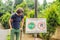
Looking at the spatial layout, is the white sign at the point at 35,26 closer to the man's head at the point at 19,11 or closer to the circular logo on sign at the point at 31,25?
the circular logo on sign at the point at 31,25

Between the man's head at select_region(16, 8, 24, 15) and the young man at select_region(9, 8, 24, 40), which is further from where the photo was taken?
the young man at select_region(9, 8, 24, 40)

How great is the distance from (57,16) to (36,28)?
2649mm

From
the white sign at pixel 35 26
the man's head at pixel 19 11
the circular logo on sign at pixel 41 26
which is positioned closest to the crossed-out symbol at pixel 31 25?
the white sign at pixel 35 26

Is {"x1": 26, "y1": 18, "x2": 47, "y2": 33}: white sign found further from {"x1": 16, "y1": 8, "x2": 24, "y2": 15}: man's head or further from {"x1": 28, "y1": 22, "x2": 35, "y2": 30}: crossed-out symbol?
{"x1": 16, "y1": 8, "x2": 24, "y2": 15}: man's head

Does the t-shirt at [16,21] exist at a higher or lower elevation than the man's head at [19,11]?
lower

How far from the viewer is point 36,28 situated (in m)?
5.44

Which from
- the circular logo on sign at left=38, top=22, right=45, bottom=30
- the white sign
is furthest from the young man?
the circular logo on sign at left=38, top=22, right=45, bottom=30

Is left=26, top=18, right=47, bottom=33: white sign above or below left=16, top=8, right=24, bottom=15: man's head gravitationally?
below

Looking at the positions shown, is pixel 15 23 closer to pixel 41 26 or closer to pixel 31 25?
pixel 31 25

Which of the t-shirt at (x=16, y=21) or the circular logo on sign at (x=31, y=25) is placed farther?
the t-shirt at (x=16, y=21)

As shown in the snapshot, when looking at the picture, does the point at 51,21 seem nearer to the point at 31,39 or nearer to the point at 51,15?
the point at 51,15

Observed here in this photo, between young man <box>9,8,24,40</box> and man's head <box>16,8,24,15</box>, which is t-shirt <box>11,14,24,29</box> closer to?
young man <box>9,8,24,40</box>

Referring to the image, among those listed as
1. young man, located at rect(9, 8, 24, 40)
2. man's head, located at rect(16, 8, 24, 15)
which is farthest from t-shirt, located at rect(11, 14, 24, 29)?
man's head, located at rect(16, 8, 24, 15)

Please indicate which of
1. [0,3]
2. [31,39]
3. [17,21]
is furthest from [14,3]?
[17,21]
